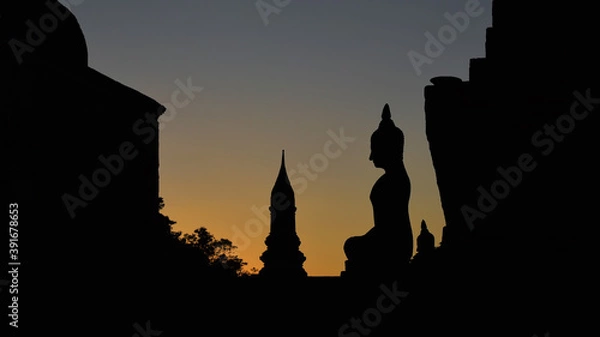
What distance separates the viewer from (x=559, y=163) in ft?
21.8

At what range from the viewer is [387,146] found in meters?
10.3

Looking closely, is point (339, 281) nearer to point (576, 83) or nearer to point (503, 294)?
point (503, 294)

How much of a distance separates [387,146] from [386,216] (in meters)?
0.90

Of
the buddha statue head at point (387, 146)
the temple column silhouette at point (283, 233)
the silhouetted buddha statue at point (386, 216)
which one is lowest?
the silhouetted buddha statue at point (386, 216)

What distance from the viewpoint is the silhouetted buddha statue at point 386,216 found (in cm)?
966

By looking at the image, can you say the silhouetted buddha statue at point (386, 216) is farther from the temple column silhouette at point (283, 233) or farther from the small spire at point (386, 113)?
the temple column silhouette at point (283, 233)

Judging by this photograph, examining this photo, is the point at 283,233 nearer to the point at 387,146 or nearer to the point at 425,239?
the point at 425,239

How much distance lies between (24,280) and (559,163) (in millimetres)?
6578

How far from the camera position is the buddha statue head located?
10305 mm

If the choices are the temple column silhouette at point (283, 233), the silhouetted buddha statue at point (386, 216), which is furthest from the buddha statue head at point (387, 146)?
the temple column silhouette at point (283, 233)

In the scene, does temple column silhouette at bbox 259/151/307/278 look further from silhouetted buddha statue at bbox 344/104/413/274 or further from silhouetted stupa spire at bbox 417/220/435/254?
silhouetted buddha statue at bbox 344/104/413/274

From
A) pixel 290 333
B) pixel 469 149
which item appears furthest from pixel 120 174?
pixel 469 149

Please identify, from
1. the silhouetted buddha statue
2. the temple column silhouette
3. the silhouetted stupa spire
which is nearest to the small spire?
the silhouetted buddha statue

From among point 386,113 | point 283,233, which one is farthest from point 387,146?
point 283,233
